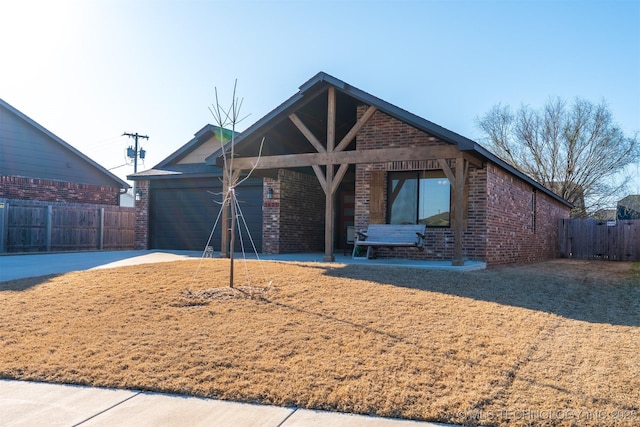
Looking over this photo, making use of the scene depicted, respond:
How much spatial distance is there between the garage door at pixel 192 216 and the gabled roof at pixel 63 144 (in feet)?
20.4

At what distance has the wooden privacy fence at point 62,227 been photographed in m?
16.2

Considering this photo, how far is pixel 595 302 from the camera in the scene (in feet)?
25.3

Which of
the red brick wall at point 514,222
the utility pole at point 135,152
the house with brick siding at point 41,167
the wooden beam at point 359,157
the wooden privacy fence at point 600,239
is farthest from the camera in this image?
the utility pole at point 135,152

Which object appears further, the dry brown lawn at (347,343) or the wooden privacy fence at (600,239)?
the wooden privacy fence at (600,239)

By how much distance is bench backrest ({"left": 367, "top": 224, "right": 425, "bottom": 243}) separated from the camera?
11.5 m

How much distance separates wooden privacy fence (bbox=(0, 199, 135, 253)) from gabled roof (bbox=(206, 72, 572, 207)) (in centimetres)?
826

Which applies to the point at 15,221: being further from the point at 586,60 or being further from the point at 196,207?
the point at 586,60

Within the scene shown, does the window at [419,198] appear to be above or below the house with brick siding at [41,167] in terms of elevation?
below

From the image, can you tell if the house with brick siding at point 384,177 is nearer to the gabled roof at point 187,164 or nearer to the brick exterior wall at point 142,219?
the gabled roof at point 187,164

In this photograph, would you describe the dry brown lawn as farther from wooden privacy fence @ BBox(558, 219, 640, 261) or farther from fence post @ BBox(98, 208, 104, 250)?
wooden privacy fence @ BBox(558, 219, 640, 261)

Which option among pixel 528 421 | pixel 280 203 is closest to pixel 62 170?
pixel 280 203

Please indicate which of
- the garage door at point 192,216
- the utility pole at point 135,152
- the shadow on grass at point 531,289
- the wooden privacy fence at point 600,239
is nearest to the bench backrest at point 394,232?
the shadow on grass at point 531,289

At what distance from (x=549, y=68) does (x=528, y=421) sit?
62.2 feet

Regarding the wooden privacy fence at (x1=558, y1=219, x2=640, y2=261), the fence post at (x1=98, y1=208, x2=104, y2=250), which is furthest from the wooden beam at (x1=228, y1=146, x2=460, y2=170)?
the wooden privacy fence at (x1=558, y1=219, x2=640, y2=261)
